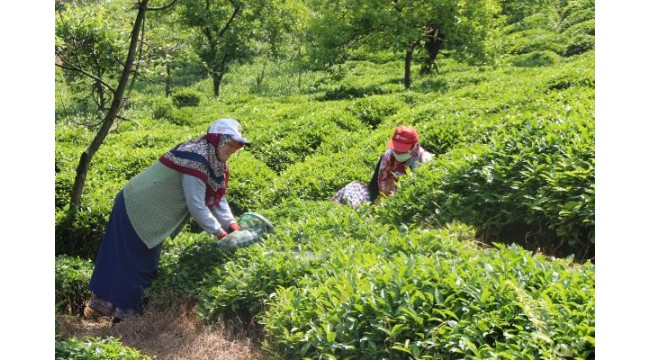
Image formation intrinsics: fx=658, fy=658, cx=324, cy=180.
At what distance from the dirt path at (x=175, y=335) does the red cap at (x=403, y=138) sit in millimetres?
2618

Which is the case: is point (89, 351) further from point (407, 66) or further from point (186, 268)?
point (407, 66)

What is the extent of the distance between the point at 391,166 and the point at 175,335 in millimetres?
2880

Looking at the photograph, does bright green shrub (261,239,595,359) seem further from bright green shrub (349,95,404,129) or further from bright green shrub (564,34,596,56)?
bright green shrub (564,34,596,56)

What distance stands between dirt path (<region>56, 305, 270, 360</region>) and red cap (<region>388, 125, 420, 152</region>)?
2618 mm

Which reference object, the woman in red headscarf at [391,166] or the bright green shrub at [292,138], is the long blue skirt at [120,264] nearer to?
the woman in red headscarf at [391,166]

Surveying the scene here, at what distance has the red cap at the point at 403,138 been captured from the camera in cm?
633

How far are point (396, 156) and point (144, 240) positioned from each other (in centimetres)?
264

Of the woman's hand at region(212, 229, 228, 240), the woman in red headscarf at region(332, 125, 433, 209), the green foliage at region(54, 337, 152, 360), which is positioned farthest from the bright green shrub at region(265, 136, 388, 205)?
the green foliage at region(54, 337, 152, 360)

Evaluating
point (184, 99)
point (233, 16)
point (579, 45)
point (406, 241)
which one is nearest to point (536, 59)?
point (579, 45)

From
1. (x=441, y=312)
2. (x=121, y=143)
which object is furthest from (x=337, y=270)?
(x=121, y=143)

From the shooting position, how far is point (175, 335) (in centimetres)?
461

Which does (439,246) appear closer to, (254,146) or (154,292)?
(154,292)

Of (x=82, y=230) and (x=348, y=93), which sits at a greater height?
(x=348, y=93)

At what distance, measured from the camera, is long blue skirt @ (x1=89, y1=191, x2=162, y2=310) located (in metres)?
5.09
